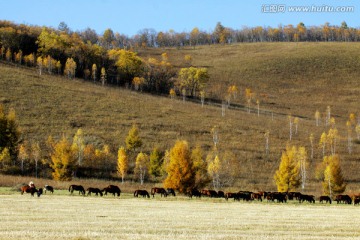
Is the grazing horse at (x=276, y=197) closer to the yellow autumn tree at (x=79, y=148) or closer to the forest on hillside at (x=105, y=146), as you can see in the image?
the forest on hillside at (x=105, y=146)

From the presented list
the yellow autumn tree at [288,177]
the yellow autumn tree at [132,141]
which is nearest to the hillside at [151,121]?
the yellow autumn tree at [132,141]

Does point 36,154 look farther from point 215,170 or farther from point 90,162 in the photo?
point 215,170

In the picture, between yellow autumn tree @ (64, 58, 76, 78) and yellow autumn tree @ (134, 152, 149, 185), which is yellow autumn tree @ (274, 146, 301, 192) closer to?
yellow autumn tree @ (134, 152, 149, 185)

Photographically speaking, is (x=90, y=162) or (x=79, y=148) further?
(x=90, y=162)

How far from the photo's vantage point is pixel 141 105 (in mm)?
130500

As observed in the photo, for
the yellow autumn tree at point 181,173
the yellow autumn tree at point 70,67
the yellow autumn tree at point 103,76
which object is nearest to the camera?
the yellow autumn tree at point 181,173

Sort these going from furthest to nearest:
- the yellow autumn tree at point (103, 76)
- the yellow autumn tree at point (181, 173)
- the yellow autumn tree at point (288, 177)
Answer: the yellow autumn tree at point (103, 76)
the yellow autumn tree at point (288, 177)
the yellow autumn tree at point (181, 173)

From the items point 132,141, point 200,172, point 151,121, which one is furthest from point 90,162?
point 151,121

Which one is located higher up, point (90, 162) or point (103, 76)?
point (103, 76)

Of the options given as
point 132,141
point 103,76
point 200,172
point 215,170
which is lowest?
point 200,172

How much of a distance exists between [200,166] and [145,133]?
32.4 meters

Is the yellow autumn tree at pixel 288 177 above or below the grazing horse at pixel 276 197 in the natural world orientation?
above

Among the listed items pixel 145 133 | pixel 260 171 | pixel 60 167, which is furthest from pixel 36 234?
pixel 145 133

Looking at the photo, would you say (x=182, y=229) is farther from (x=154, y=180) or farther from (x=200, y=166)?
(x=154, y=180)
